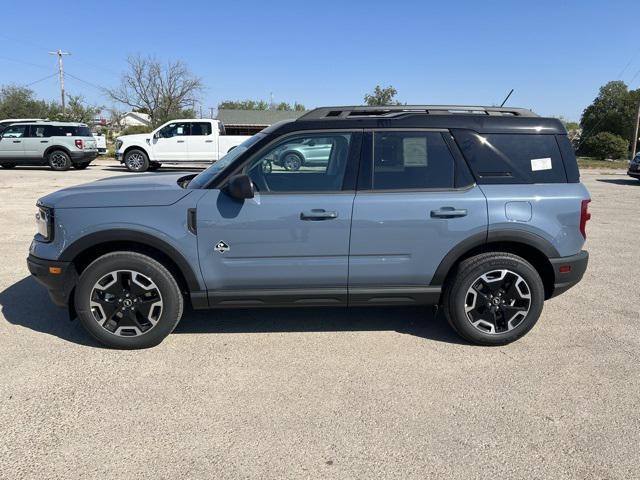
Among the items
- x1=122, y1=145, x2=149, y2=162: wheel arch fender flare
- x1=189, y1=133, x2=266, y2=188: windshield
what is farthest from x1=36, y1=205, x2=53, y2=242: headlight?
x1=122, y1=145, x2=149, y2=162: wheel arch fender flare

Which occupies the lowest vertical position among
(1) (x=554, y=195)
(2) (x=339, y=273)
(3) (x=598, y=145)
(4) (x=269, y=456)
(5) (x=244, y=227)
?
(4) (x=269, y=456)

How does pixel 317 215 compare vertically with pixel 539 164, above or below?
below

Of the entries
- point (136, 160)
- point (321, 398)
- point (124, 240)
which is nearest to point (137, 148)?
point (136, 160)

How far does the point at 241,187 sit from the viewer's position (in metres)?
3.46

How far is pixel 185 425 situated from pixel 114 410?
0.49 m

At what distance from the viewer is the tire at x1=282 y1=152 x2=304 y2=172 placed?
3.78 m

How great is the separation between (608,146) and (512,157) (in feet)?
121

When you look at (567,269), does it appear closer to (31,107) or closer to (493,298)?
(493,298)

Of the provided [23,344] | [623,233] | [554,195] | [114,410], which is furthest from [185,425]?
[623,233]

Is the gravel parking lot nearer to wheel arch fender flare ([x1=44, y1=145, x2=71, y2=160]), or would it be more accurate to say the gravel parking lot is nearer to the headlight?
the headlight

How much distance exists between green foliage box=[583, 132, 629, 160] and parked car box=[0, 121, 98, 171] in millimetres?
33977

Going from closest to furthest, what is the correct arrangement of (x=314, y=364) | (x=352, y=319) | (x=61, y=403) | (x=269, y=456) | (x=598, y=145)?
1. (x=269, y=456)
2. (x=61, y=403)
3. (x=314, y=364)
4. (x=352, y=319)
5. (x=598, y=145)

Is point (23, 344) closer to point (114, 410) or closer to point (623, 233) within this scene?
point (114, 410)

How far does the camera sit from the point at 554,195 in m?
3.74
